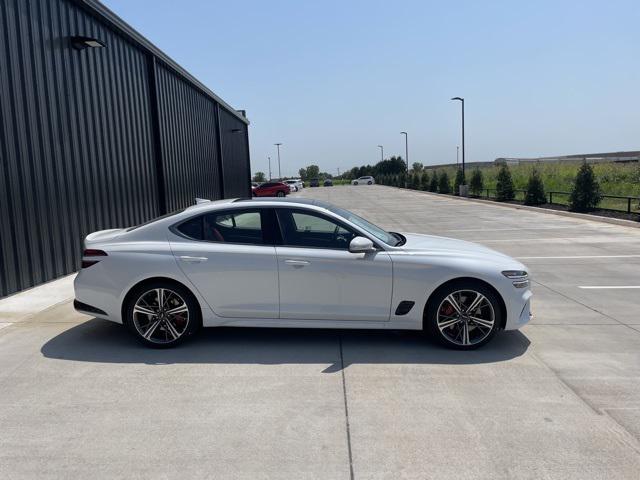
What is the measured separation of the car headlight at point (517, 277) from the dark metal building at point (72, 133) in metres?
6.57

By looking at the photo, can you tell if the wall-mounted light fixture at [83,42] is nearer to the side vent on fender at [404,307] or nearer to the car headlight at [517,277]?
the side vent on fender at [404,307]

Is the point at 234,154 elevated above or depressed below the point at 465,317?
above

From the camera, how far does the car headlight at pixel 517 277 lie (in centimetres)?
486

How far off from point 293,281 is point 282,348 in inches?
28.0

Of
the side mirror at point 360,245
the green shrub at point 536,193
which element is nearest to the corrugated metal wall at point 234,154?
the green shrub at point 536,193

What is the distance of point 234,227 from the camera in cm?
515

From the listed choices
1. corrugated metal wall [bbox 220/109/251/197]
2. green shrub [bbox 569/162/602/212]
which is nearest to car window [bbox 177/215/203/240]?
green shrub [bbox 569/162/602/212]

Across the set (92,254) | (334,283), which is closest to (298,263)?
(334,283)

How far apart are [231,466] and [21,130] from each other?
674 centimetres

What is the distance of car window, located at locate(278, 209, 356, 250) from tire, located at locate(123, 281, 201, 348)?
1147mm

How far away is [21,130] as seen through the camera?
761cm

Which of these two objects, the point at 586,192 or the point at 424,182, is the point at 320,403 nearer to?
the point at 586,192

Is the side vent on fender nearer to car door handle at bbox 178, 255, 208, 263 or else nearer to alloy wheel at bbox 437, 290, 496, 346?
alloy wheel at bbox 437, 290, 496, 346

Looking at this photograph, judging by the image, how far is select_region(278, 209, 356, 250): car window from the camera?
5023mm
